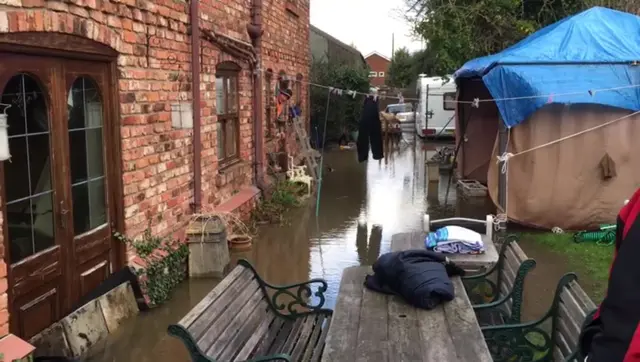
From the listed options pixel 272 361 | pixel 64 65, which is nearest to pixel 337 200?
pixel 64 65

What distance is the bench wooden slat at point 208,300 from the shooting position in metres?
3.31

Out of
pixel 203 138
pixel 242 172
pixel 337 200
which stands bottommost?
pixel 337 200

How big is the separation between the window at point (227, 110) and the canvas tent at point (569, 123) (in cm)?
368

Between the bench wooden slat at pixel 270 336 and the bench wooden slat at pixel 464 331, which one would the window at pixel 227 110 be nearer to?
the bench wooden slat at pixel 270 336

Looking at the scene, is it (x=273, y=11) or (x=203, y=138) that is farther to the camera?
(x=273, y=11)

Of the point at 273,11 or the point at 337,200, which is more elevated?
the point at 273,11

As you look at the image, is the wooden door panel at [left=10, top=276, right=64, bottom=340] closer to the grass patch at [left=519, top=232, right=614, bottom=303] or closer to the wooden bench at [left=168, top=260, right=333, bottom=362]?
the wooden bench at [left=168, top=260, right=333, bottom=362]

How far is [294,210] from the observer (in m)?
11.0

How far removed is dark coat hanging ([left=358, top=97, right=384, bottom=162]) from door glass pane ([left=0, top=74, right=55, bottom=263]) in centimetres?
842

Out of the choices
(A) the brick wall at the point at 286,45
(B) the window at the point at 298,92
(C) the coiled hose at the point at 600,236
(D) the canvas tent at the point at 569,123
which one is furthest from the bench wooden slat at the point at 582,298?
(B) the window at the point at 298,92

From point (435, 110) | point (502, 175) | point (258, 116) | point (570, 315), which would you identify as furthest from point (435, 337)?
point (435, 110)

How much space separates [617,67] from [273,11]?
6.17m

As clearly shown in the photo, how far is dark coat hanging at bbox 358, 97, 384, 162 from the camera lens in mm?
12766

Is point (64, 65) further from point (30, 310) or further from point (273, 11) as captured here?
point (273, 11)
